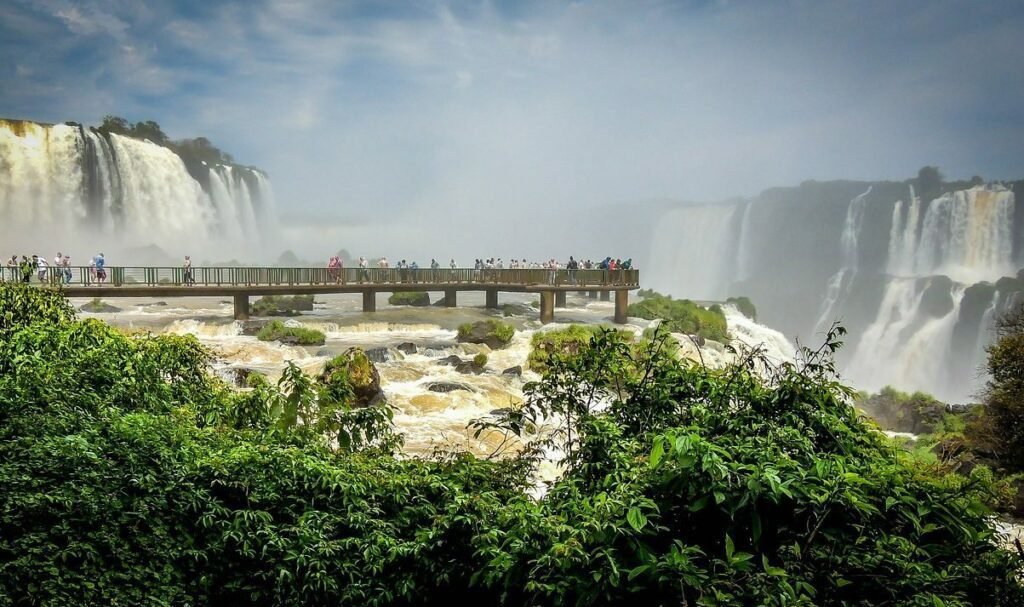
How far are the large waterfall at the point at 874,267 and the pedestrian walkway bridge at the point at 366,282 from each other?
522 inches

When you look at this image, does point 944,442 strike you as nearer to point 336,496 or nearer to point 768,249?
point 336,496

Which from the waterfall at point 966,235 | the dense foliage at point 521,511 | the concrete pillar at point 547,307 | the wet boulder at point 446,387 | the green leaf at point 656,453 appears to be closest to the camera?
the dense foliage at point 521,511

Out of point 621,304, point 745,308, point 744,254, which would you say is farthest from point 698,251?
point 621,304

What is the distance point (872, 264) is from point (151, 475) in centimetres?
6090

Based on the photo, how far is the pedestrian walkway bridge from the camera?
2772 cm

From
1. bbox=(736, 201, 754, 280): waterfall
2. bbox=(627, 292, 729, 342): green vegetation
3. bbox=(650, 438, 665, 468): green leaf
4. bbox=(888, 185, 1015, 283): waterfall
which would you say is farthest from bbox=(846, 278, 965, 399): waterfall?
bbox=(650, 438, 665, 468): green leaf

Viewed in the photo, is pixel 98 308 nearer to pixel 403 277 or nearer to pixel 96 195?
pixel 96 195

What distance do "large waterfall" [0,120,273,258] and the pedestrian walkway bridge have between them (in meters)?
9.27

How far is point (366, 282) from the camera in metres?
32.1

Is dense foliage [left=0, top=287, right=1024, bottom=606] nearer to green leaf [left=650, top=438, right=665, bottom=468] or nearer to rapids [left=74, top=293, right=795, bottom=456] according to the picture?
green leaf [left=650, top=438, right=665, bottom=468]

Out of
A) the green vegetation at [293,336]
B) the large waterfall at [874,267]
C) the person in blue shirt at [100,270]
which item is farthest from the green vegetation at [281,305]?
the large waterfall at [874,267]

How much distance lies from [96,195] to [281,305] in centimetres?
1628

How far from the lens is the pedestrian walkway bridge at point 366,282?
27.7 metres

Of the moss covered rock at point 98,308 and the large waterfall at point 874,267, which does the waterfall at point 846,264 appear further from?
Answer: the moss covered rock at point 98,308
